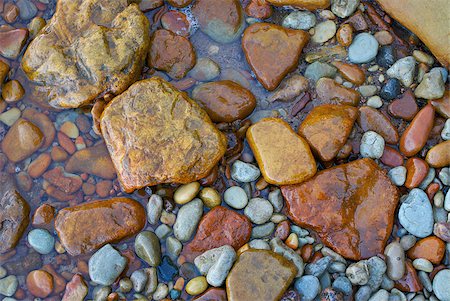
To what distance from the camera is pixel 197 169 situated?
10.7 ft

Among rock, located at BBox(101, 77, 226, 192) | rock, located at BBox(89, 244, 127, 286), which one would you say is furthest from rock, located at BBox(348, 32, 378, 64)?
rock, located at BBox(89, 244, 127, 286)

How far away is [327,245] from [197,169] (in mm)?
977

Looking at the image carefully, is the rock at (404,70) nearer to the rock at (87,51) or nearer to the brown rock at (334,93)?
the brown rock at (334,93)

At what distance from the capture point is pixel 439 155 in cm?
335

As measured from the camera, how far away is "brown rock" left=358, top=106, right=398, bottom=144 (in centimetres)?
344

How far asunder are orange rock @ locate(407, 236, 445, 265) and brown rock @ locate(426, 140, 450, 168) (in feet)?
1.61

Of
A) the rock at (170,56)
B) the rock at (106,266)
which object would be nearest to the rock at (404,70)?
the rock at (170,56)

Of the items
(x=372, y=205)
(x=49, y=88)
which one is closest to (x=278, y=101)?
(x=372, y=205)

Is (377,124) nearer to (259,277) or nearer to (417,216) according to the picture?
(417,216)

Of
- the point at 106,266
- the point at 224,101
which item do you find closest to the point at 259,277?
the point at 106,266

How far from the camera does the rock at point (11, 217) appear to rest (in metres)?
3.29

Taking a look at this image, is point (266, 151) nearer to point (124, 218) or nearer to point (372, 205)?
point (372, 205)

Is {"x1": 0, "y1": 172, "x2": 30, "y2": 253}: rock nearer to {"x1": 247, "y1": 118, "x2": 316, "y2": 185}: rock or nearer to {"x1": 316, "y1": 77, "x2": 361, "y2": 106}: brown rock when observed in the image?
{"x1": 247, "y1": 118, "x2": 316, "y2": 185}: rock

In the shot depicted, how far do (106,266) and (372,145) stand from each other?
1899 millimetres
